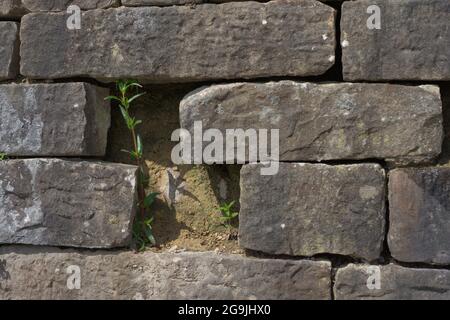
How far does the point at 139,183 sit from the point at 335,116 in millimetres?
1127

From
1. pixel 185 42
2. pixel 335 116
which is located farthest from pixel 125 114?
pixel 335 116

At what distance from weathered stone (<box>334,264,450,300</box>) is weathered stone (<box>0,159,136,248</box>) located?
116cm

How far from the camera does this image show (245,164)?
10.2 feet

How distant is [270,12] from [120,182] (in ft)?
3.91

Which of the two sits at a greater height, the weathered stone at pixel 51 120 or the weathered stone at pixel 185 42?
the weathered stone at pixel 185 42

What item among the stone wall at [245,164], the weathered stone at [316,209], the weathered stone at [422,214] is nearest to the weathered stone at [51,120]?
the stone wall at [245,164]

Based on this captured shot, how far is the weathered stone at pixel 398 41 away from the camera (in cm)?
295

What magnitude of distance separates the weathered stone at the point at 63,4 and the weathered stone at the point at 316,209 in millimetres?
1178

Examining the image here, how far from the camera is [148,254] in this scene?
126 inches

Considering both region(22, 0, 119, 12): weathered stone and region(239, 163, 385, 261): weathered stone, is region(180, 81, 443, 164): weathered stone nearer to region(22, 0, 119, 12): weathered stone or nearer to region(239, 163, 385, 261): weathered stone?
region(239, 163, 385, 261): weathered stone

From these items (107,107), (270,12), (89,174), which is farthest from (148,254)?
(270,12)

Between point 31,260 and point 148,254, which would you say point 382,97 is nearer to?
point 148,254

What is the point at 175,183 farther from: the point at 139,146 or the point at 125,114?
the point at 125,114
